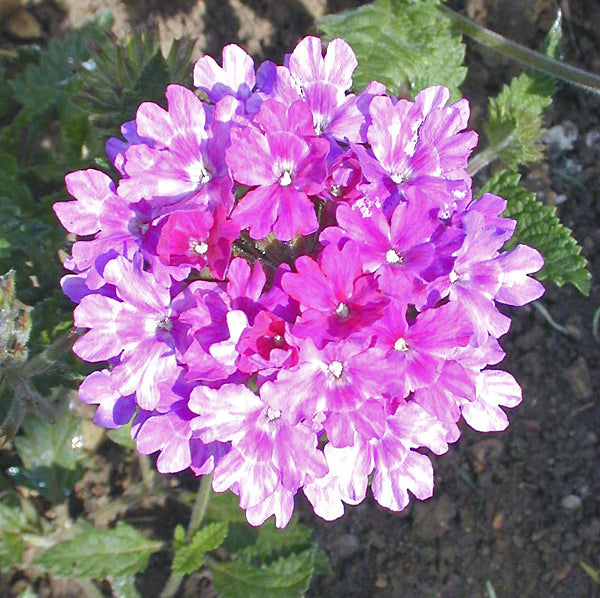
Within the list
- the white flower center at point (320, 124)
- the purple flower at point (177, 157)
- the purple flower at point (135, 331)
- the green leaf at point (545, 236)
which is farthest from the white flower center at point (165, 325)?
the green leaf at point (545, 236)

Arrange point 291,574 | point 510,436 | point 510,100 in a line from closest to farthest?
point 291,574 < point 510,100 < point 510,436

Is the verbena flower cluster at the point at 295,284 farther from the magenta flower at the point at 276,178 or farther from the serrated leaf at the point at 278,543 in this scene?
the serrated leaf at the point at 278,543

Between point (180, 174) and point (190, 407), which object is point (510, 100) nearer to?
point (180, 174)

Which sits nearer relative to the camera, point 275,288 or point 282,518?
point 275,288

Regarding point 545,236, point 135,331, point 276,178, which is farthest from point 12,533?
point 545,236

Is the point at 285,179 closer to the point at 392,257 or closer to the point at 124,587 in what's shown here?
the point at 392,257

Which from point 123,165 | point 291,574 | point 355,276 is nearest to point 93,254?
point 123,165

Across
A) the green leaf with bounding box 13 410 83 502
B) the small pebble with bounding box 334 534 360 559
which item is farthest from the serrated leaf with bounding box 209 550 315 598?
the green leaf with bounding box 13 410 83 502

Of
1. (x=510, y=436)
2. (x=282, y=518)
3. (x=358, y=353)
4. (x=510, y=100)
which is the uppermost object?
(x=358, y=353)
